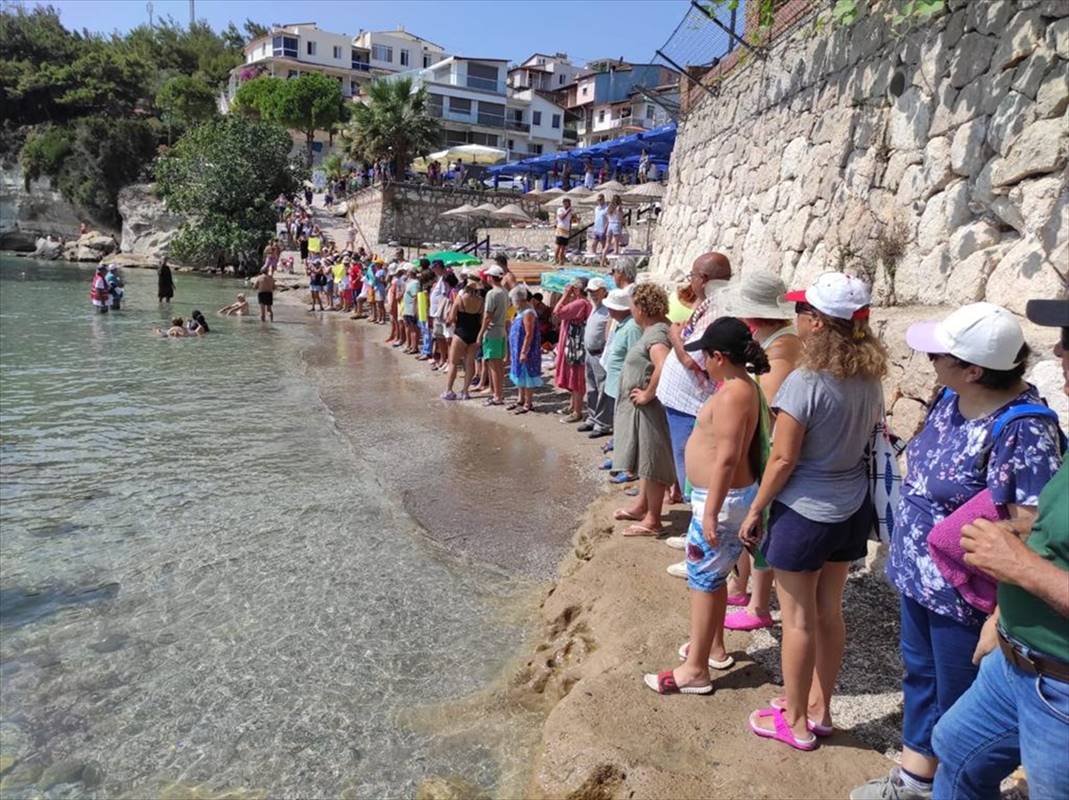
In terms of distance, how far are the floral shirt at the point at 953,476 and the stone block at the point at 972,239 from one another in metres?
3.56

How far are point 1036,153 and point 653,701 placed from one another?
437 centimetres

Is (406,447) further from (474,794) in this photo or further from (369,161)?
(369,161)

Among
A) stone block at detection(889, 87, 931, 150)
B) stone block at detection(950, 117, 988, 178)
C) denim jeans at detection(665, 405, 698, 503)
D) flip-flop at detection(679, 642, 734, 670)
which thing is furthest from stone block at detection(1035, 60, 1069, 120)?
flip-flop at detection(679, 642, 734, 670)

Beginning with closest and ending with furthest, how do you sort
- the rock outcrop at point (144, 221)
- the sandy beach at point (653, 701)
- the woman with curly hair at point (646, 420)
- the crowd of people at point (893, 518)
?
the crowd of people at point (893, 518) < the sandy beach at point (653, 701) < the woman with curly hair at point (646, 420) < the rock outcrop at point (144, 221)

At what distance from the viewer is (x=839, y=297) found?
2812 millimetres

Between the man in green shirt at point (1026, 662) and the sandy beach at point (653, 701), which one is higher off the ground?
the man in green shirt at point (1026, 662)

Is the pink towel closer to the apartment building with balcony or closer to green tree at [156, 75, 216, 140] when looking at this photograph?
green tree at [156, 75, 216, 140]

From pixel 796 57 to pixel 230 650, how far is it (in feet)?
29.8

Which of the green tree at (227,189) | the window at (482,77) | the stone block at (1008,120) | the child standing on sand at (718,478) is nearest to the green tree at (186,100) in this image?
the green tree at (227,189)

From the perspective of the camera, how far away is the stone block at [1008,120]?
5.05 meters

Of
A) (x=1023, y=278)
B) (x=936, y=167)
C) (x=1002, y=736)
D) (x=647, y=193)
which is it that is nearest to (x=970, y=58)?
(x=936, y=167)

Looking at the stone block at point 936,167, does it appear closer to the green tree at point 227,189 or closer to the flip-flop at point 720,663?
the flip-flop at point 720,663

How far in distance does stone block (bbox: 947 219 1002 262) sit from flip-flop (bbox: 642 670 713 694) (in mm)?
3931

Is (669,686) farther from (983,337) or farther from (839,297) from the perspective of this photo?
(983,337)
